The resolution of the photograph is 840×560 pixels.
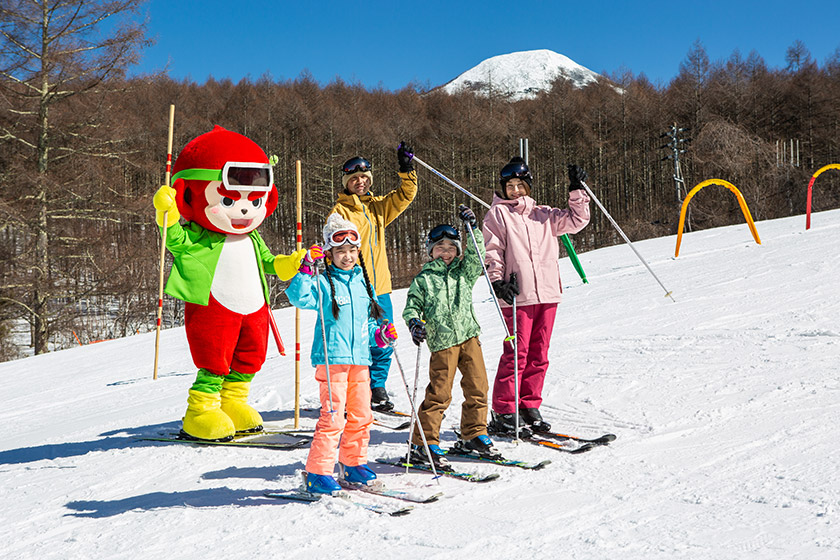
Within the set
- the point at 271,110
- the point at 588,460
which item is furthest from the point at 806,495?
the point at 271,110

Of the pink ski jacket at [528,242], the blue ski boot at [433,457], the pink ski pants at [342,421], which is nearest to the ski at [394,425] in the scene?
the blue ski boot at [433,457]

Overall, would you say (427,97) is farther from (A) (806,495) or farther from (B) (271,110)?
(A) (806,495)

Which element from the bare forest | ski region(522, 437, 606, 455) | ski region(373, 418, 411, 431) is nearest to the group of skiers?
ski region(522, 437, 606, 455)

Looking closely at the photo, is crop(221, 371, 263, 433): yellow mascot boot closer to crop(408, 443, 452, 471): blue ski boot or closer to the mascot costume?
the mascot costume

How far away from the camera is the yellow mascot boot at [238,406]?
474 cm

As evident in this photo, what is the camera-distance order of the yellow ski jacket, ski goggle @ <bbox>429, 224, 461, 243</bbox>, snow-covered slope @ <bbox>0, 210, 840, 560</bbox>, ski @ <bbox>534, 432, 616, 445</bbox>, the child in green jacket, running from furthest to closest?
the yellow ski jacket → ski @ <bbox>534, 432, 616, 445</bbox> → ski goggle @ <bbox>429, 224, 461, 243</bbox> → the child in green jacket → snow-covered slope @ <bbox>0, 210, 840, 560</bbox>

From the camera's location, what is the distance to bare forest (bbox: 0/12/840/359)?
15.5m

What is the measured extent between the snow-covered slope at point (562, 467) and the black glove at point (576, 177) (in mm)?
1617

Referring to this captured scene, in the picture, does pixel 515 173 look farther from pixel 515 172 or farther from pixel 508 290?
pixel 508 290

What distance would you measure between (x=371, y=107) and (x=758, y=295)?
41.1 metres

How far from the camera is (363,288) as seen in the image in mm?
3676

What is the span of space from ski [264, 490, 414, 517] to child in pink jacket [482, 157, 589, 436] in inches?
55.8

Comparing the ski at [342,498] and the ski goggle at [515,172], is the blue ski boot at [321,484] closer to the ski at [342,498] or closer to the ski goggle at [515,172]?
the ski at [342,498]

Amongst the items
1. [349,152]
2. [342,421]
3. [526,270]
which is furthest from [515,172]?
[349,152]
